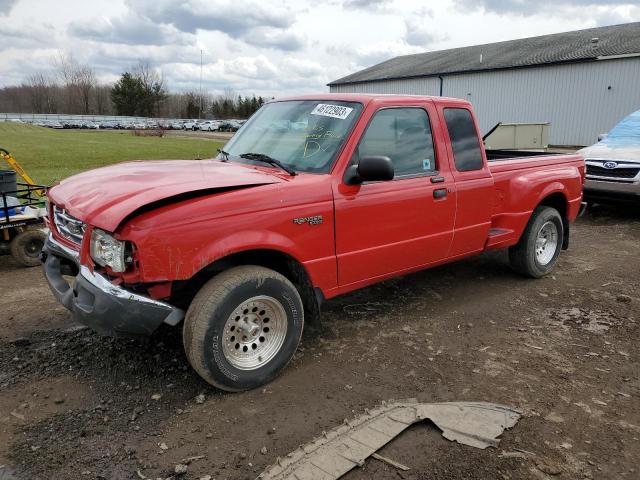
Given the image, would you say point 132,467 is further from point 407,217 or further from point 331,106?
point 331,106

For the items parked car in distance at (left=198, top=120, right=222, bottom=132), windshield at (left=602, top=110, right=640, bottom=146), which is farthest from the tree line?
windshield at (left=602, top=110, right=640, bottom=146)

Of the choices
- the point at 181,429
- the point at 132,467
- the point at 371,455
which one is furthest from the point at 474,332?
the point at 132,467

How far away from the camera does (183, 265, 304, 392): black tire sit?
3.25m

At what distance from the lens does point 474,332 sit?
14.9 feet

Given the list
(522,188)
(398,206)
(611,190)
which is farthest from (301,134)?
(611,190)

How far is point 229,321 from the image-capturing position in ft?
11.2

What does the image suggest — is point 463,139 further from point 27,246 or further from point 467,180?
point 27,246

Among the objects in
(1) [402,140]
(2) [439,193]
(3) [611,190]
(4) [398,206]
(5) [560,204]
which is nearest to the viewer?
(4) [398,206]

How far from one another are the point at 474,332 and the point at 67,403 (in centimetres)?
322

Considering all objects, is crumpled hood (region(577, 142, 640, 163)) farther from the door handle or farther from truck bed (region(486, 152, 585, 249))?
the door handle

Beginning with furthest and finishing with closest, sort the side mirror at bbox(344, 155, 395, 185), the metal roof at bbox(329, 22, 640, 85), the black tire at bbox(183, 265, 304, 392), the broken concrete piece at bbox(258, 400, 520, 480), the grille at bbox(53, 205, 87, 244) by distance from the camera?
the metal roof at bbox(329, 22, 640, 85), the side mirror at bbox(344, 155, 395, 185), the grille at bbox(53, 205, 87, 244), the black tire at bbox(183, 265, 304, 392), the broken concrete piece at bbox(258, 400, 520, 480)

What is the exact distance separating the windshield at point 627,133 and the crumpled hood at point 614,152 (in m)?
0.20

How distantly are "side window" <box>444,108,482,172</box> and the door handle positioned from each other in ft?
1.06

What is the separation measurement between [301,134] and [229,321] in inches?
66.0
